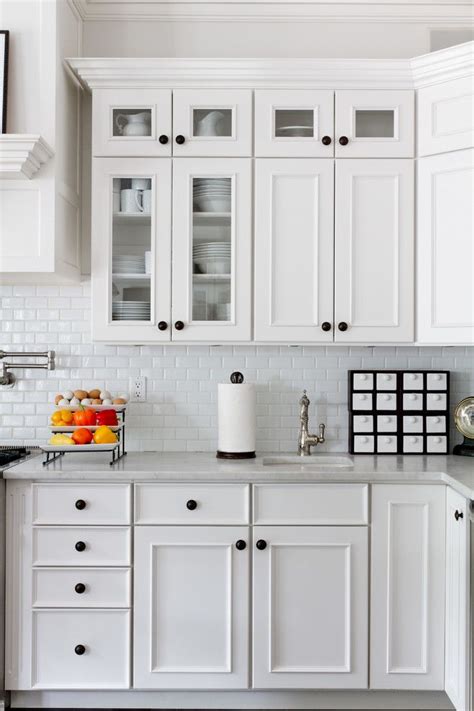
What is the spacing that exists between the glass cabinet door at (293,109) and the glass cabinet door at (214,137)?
0.15 feet

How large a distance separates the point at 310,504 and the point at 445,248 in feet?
3.90

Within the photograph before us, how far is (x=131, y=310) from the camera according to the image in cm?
297

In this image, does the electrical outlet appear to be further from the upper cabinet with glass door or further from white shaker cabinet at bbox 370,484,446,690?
the upper cabinet with glass door

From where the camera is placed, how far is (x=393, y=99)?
2.95m

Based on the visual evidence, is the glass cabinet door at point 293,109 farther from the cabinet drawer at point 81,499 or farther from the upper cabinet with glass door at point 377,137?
the cabinet drawer at point 81,499

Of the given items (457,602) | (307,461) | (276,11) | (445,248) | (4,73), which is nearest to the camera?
(457,602)

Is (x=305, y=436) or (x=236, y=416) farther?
(x=305, y=436)

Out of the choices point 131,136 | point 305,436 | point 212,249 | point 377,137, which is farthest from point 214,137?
point 305,436

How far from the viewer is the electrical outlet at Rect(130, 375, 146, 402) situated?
10.6 ft

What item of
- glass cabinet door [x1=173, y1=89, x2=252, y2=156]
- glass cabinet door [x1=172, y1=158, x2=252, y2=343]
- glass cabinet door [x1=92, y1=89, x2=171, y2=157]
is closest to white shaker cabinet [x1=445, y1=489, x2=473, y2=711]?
glass cabinet door [x1=172, y1=158, x2=252, y2=343]

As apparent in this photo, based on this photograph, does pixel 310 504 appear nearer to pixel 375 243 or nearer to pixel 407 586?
pixel 407 586

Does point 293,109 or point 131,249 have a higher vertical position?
point 293,109

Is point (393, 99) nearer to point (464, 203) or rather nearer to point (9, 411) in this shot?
point (464, 203)

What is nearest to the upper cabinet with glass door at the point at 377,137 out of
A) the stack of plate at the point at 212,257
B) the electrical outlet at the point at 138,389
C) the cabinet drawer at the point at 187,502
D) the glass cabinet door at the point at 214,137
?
the glass cabinet door at the point at 214,137
